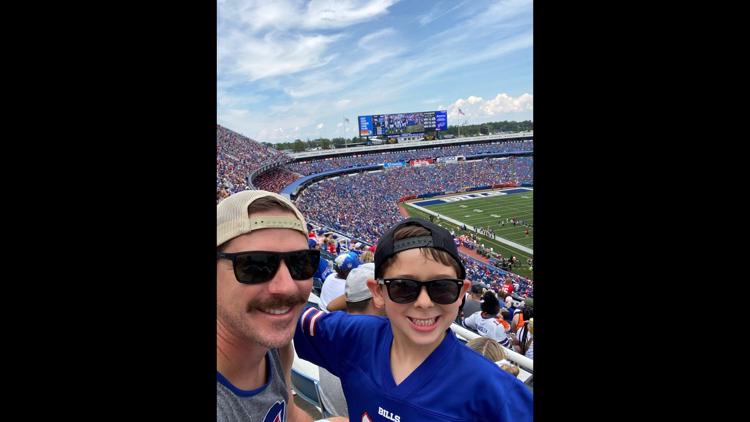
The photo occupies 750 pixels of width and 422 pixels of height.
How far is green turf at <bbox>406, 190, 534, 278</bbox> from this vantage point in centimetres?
2597

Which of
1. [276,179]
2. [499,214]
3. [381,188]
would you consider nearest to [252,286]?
[499,214]

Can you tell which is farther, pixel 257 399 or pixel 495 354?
pixel 495 354

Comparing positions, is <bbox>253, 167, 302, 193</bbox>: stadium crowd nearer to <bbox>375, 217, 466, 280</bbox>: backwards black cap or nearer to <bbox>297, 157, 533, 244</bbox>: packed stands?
<bbox>297, 157, 533, 244</bbox>: packed stands

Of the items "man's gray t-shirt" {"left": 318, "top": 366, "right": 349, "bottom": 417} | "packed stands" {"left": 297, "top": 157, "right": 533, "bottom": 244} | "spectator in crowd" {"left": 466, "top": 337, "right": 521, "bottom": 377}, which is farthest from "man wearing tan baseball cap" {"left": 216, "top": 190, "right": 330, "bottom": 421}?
"packed stands" {"left": 297, "top": 157, "right": 533, "bottom": 244}

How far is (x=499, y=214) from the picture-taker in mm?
35781

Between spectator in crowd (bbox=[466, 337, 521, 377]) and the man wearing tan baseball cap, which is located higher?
the man wearing tan baseball cap

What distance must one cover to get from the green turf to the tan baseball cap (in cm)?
2161

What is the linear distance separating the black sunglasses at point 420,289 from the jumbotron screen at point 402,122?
64.9 meters

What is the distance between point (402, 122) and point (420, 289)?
6664 centimetres

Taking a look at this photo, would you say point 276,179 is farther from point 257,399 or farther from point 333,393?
point 257,399

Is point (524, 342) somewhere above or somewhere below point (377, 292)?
below

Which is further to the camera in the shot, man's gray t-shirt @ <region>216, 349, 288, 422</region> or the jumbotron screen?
the jumbotron screen
